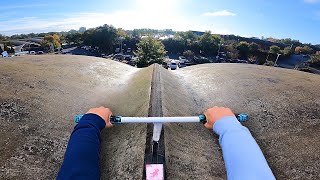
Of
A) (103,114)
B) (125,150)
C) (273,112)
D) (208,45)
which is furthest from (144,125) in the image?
(208,45)

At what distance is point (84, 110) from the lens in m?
8.16

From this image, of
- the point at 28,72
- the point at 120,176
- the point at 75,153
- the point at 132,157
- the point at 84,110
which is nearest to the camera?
the point at 75,153

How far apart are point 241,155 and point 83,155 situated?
2.83m

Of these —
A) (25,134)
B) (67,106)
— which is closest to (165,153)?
(25,134)

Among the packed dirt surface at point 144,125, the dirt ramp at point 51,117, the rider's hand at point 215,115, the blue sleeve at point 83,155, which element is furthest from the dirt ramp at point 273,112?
the blue sleeve at point 83,155

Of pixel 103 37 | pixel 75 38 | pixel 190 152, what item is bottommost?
pixel 75 38

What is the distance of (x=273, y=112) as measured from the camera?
314 inches

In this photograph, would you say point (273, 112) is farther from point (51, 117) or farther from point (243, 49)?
point (243, 49)

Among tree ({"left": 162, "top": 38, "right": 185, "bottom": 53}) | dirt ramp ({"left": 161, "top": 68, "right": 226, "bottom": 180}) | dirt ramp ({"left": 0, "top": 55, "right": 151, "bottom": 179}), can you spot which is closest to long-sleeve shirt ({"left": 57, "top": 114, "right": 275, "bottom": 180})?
dirt ramp ({"left": 161, "top": 68, "right": 226, "bottom": 180})

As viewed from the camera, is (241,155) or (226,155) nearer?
(241,155)

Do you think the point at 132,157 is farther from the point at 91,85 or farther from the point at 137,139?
the point at 91,85

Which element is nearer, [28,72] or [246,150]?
[246,150]

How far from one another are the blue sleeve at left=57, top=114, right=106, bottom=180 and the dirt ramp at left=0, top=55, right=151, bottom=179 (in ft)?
2.10

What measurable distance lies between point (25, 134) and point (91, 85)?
190 inches
